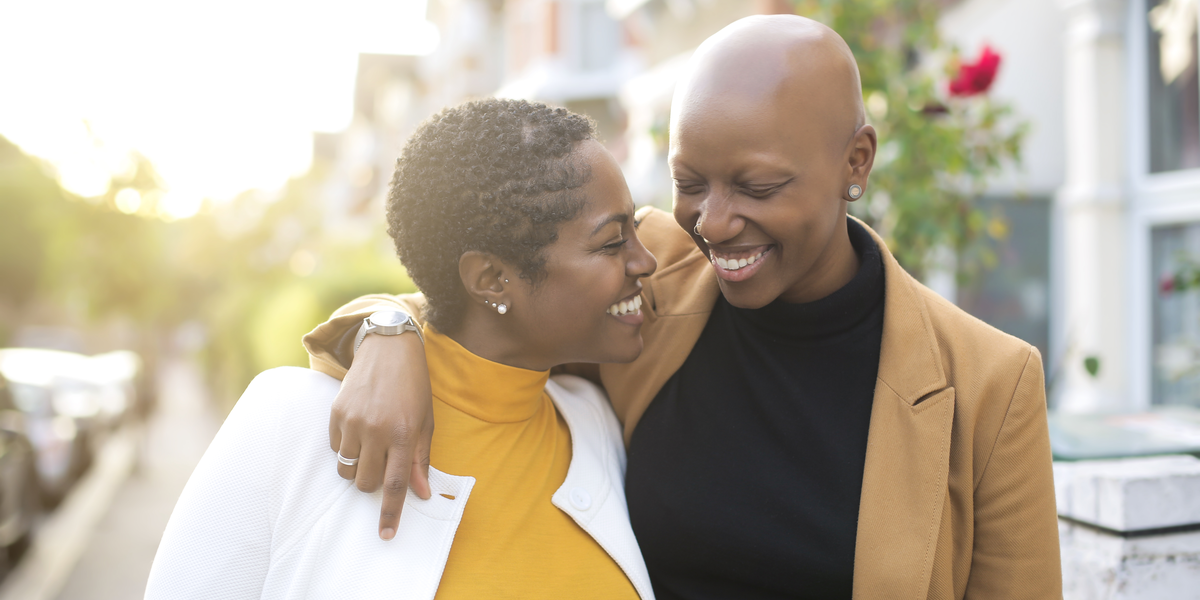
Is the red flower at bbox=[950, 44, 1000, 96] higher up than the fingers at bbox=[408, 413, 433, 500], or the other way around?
the red flower at bbox=[950, 44, 1000, 96]

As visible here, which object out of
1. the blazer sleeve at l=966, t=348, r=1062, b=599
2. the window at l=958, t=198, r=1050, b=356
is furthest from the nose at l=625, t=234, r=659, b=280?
the window at l=958, t=198, r=1050, b=356

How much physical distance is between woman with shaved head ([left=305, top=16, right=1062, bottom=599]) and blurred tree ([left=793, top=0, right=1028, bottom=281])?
8.41ft

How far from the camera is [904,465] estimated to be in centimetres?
185

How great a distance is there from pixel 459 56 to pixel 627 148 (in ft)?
34.9

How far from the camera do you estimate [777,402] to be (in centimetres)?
200

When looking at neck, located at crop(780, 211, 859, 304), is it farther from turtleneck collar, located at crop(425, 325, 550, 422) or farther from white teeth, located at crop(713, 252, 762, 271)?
turtleneck collar, located at crop(425, 325, 550, 422)

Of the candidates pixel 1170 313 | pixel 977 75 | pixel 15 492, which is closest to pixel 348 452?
pixel 977 75

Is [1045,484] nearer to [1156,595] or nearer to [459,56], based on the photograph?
[1156,595]

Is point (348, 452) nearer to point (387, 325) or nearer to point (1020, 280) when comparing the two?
point (387, 325)

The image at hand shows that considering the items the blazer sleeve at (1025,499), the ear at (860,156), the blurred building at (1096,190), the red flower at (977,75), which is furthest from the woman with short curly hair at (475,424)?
the red flower at (977,75)

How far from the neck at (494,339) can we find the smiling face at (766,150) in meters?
0.49

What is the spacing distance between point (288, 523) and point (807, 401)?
1.16 meters

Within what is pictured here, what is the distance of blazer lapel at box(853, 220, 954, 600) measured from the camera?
69.8 inches

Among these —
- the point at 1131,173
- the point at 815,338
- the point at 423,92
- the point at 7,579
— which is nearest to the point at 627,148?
the point at 1131,173
